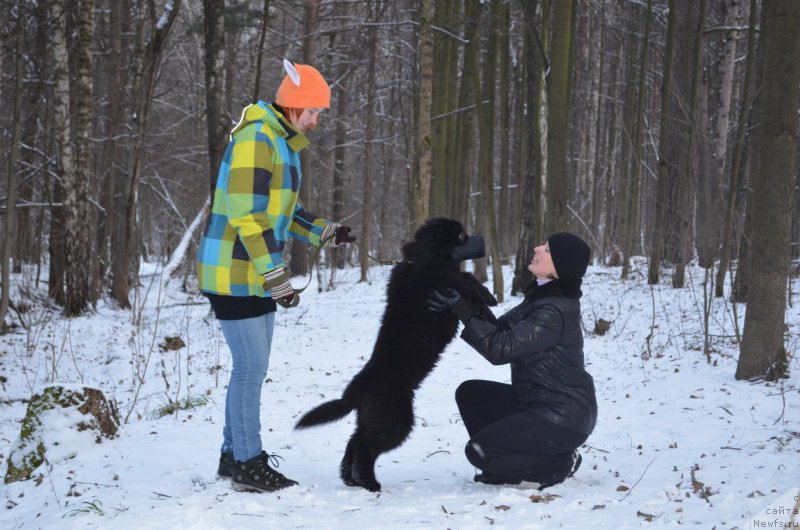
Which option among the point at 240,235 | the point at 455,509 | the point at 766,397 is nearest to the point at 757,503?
the point at 455,509

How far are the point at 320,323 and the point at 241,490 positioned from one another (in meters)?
7.60

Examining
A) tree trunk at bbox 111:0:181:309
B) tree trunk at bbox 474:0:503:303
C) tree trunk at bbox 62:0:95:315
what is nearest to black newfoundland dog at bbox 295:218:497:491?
tree trunk at bbox 474:0:503:303

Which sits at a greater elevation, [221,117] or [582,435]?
[221,117]

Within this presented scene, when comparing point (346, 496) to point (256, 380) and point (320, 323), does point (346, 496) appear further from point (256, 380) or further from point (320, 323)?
point (320, 323)

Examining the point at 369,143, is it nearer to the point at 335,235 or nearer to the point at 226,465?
the point at 335,235

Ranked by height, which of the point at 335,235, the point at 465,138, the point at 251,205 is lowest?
the point at 335,235

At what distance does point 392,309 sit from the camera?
359cm

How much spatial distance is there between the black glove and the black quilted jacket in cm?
6

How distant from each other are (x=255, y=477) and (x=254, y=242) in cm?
124

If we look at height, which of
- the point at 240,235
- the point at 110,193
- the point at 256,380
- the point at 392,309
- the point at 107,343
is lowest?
the point at 107,343

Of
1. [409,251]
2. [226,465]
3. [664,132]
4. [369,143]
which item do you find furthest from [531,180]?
[226,465]

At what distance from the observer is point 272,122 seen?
3.35 meters

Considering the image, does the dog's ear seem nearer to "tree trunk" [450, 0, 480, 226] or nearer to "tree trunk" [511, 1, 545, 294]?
"tree trunk" [511, 1, 545, 294]

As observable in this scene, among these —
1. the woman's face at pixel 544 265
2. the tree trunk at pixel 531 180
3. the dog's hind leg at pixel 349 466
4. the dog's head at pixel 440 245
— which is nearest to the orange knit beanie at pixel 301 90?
the dog's head at pixel 440 245
